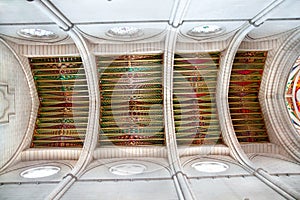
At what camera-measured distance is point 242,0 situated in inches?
281

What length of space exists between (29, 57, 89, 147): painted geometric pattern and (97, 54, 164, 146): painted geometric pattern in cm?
86

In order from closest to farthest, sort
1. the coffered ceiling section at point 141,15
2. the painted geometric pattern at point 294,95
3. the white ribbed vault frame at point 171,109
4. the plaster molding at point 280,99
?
the coffered ceiling section at point 141,15 < the white ribbed vault frame at point 171,109 < the plaster molding at point 280,99 < the painted geometric pattern at point 294,95

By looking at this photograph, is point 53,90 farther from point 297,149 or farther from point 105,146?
point 297,149

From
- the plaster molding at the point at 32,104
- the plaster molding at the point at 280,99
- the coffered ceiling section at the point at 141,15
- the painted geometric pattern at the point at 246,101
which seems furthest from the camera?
the painted geometric pattern at the point at 246,101

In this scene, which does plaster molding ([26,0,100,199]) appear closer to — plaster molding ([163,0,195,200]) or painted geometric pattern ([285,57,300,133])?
plaster molding ([163,0,195,200])

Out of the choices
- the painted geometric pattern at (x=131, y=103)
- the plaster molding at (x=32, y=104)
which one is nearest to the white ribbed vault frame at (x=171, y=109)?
the painted geometric pattern at (x=131, y=103)

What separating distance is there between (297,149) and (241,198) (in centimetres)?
438

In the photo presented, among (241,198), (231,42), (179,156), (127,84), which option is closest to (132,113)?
(127,84)

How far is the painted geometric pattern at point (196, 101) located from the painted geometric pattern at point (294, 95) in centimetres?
313

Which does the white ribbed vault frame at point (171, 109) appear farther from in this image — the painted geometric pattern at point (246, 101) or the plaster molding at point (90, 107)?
the painted geometric pattern at point (246, 101)

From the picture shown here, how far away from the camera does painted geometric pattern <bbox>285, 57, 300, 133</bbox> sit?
11.2 meters

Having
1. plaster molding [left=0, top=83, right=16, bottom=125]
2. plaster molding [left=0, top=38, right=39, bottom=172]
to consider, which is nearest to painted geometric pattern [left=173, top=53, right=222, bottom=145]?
plaster molding [left=0, top=38, right=39, bottom=172]

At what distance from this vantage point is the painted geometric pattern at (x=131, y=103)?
36.3 ft

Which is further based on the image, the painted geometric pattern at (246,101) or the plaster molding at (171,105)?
the painted geometric pattern at (246,101)
